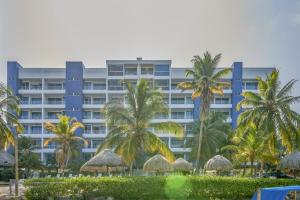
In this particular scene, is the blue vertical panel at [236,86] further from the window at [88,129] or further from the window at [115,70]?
the window at [88,129]

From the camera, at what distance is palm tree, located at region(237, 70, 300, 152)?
32812 millimetres

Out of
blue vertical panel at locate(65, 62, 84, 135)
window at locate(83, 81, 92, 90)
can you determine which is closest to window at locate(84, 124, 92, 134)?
blue vertical panel at locate(65, 62, 84, 135)

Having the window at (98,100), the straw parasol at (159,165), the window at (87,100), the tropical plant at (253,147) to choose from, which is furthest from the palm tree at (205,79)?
the window at (87,100)

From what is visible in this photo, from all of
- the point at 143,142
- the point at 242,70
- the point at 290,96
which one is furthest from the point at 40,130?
the point at 290,96

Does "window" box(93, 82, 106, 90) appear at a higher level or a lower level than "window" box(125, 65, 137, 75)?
lower

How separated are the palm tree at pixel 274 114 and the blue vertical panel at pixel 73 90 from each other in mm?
38051

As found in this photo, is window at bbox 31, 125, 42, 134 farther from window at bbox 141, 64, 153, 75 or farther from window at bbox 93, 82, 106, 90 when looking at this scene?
Answer: window at bbox 141, 64, 153, 75

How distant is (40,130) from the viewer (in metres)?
68.3

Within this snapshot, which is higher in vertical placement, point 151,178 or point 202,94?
point 202,94

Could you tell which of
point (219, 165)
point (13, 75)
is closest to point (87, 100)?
point (13, 75)

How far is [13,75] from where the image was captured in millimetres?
68438

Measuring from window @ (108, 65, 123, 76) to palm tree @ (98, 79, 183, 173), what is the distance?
34.5 metres

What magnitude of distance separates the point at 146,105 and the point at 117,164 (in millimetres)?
5398

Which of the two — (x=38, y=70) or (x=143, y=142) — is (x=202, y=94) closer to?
(x=143, y=142)
